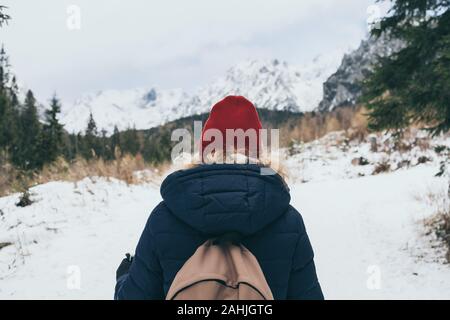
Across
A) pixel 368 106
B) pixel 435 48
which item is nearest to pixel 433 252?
pixel 368 106

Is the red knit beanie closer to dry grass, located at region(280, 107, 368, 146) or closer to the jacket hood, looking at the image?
the jacket hood

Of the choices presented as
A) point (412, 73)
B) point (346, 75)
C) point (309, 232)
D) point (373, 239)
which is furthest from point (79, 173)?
point (346, 75)

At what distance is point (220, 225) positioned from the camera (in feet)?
4.99

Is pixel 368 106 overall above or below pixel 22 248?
above

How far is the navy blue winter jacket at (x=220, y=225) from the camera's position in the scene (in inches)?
60.3

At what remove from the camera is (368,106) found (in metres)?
5.50

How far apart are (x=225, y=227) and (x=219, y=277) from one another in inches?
Answer: 7.4

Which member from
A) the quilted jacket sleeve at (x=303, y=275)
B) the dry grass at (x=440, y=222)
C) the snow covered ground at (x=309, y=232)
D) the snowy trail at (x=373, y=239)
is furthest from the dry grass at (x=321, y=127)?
the quilted jacket sleeve at (x=303, y=275)

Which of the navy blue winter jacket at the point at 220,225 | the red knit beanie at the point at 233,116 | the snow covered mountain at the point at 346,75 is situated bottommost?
the navy blue winter jacket at the point at 220,225

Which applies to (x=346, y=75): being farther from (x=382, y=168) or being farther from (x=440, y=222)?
(x=440, y=222)

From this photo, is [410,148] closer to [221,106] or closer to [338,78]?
[221,106]

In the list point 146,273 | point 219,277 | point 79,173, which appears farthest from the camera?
point 79,173

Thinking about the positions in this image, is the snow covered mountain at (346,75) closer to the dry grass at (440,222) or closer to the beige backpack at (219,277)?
the dry grass at (440,222)
